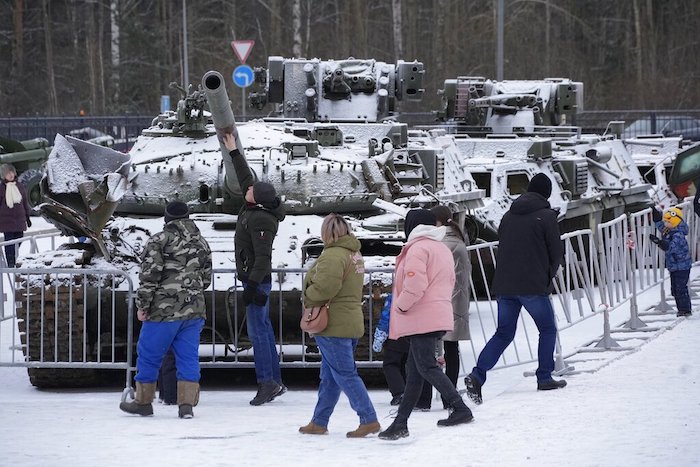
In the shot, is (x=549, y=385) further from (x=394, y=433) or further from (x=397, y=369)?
(x=394, y=433)

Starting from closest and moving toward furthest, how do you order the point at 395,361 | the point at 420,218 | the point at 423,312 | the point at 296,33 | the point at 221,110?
the point at 423,312 < the point at 420,218 < the point at 395,361 < the point at 221,110 < the point at 296,33

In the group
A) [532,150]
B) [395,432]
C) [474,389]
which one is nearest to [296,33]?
[532,150]

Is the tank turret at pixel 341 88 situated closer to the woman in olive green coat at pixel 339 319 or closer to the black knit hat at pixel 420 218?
the black knit hat at pixel 420 218

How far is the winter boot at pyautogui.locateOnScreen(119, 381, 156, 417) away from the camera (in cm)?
1113

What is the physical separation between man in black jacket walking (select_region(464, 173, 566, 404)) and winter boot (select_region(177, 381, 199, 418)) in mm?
1944

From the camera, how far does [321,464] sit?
9.21 metres

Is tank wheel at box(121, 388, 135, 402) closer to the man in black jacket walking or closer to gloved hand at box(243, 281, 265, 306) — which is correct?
gloved hand at box(243, 281, 265, 306)

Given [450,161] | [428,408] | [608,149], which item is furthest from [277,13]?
[428,408]

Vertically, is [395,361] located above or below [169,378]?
above

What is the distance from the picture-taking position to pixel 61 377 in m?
13.2

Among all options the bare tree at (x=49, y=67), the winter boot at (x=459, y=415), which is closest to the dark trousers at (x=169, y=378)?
the winter boot at (x=459, y=415)

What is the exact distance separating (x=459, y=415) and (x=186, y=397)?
2.03 metres

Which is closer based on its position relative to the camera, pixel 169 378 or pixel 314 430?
pixel 314 430

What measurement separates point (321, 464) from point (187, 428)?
5.45ft
